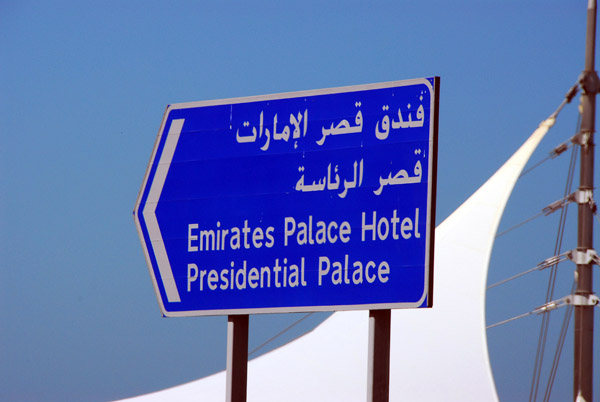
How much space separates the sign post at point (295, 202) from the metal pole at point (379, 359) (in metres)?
0.16

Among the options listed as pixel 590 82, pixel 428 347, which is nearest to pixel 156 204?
pixel 590 82

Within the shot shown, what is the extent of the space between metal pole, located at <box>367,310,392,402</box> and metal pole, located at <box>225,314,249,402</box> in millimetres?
1431

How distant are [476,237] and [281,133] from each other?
11.9 metres

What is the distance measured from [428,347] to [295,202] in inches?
441

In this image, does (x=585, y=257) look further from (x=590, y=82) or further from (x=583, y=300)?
(x=590, y=82)

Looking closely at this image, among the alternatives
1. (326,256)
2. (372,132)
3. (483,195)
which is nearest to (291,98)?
(372,132)

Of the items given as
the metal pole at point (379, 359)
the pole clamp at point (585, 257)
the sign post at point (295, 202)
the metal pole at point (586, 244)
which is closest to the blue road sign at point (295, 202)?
the sign post at point (295, 202)

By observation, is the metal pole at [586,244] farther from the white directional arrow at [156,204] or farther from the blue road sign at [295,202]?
the white directional arrow at [156,204]

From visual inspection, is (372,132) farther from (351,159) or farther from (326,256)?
(326,256)

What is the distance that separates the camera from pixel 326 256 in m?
8.65

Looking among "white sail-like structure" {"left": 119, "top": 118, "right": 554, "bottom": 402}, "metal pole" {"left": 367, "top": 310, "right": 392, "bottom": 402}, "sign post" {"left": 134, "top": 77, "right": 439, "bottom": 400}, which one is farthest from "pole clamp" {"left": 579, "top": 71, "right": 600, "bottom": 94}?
"metal pole" {"left": 367, "top": 310, "right": 392, "bottom": 402}

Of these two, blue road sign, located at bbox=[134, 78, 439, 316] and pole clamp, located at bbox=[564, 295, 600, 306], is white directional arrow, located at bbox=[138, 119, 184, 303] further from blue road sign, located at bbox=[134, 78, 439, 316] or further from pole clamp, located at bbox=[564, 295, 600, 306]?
pole clamp, located at bbox=[564, 295, 600, 306]

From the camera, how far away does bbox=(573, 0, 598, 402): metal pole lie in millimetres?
16391

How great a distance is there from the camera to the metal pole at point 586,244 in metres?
16.4
